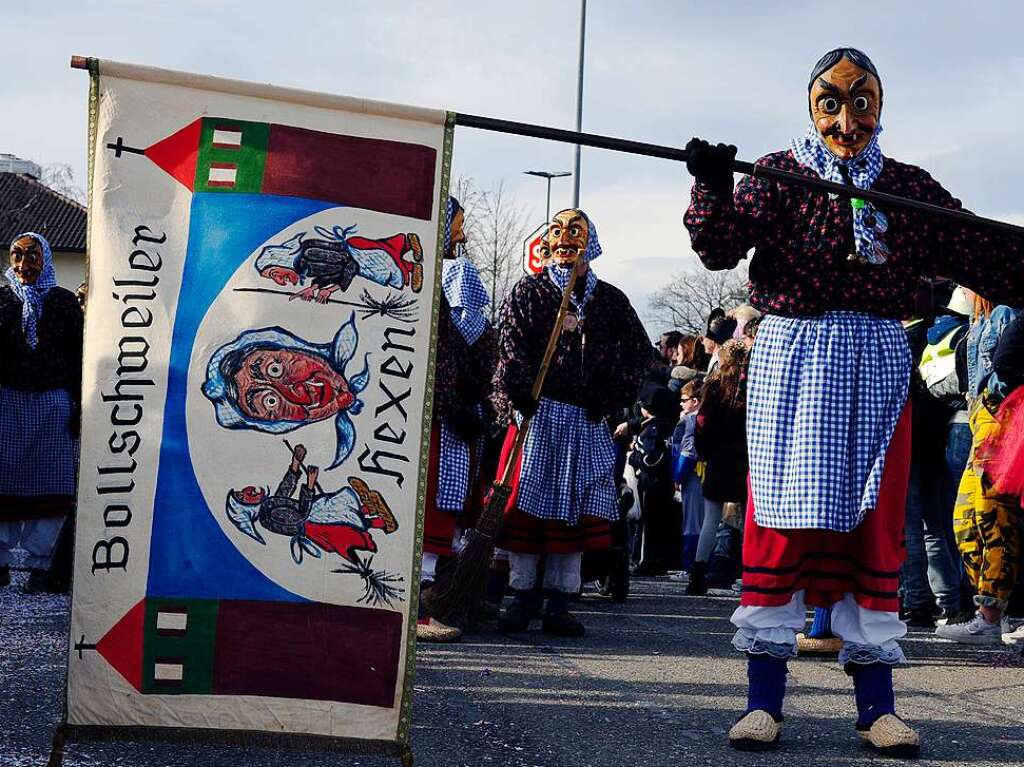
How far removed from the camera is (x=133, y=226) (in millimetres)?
3539

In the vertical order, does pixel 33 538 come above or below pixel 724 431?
below

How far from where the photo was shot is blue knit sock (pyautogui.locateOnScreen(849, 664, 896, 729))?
14.2ft

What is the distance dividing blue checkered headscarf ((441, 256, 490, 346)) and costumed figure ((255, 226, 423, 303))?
3.64 meters

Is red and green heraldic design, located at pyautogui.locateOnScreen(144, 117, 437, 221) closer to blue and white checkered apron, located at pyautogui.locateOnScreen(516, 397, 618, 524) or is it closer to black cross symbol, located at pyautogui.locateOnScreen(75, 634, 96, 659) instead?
black cross symbol, located at pyautogui.locateOnScreen(75, 634, 96, 659)

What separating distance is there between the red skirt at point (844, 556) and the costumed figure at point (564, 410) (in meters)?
2.52

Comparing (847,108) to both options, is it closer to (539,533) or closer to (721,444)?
(539,533)

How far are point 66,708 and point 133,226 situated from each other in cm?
119

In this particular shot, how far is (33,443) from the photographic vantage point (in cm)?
847

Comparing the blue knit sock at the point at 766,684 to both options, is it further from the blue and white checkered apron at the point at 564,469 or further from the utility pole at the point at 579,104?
the utility pole at the point at 579,104

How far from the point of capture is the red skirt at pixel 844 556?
4.32 metres

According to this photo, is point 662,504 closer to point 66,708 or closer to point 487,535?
point 487,535

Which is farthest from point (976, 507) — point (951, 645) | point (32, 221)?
point (32, 221)

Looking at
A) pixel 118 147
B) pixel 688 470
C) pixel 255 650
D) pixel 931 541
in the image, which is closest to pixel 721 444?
pixel 688 470

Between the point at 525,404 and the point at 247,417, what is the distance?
3246mm
